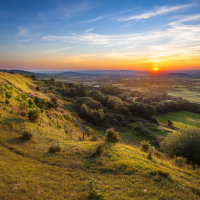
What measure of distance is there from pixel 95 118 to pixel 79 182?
36.9 metres

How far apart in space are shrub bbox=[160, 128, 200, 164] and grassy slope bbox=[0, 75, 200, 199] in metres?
6.76

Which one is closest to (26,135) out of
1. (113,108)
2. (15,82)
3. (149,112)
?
(15,82)

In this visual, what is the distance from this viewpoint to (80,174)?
881 centimetres

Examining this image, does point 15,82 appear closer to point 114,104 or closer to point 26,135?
point 26,135

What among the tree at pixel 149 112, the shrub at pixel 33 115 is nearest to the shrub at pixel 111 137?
the shrub at pixel 33 115

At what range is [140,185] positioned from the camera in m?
7.87

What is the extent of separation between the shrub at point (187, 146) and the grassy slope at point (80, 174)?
676 cm

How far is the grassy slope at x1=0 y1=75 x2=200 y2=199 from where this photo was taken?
6.98m

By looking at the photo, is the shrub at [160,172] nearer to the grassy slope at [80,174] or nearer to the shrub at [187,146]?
the grassy slope at [80,174]

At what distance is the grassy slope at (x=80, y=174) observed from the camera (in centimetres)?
698

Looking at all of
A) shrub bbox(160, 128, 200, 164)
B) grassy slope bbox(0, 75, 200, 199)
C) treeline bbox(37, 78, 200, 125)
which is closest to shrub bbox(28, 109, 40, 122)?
grassy slope bbox(0, 75, 200, 199)

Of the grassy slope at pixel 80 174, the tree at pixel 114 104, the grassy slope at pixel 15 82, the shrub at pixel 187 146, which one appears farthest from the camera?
the tree at pixel 114 104

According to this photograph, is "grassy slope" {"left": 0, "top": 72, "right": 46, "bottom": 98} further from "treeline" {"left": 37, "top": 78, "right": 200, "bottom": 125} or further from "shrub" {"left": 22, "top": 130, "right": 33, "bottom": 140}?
"shrub" {"left": 22, "top": 130, "right": 33, "bottom": 140}

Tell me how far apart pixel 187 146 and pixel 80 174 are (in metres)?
→ 15.9
